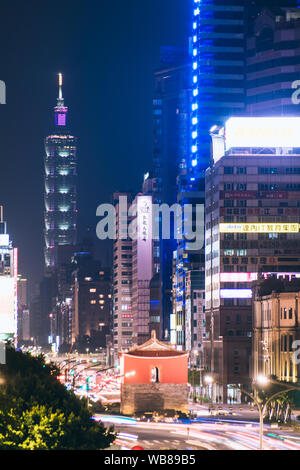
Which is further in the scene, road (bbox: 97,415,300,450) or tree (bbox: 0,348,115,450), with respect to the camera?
road (bbox: 97,415,300,450)

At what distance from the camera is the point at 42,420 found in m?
92.6

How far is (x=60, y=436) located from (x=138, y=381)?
221 feet

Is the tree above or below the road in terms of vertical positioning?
above

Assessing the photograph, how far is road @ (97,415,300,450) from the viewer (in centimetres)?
11631

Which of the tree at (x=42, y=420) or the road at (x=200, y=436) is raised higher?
the tree at (x=42, y=420)

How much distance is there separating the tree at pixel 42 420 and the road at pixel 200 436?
31.4 feet

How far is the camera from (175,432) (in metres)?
134

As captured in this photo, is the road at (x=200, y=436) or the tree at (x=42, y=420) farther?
the road at (x=200, y=436)

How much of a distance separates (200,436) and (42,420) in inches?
1534

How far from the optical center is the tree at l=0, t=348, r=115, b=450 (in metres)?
92.7

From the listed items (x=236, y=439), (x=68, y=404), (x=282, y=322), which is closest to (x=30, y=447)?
(x=68, y=404)

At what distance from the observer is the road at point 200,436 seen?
11631 centimetres

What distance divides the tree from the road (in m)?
9.57
